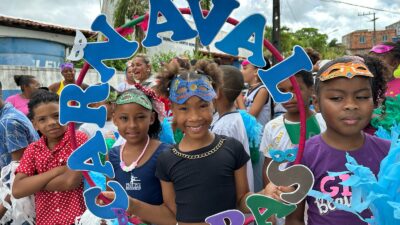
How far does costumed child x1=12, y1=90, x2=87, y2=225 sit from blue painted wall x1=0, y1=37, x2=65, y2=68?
12273mm

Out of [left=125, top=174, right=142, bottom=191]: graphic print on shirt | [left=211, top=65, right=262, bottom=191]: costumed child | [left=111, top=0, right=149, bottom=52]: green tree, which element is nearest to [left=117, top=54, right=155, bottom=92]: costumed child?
[left=211, top=65, right=262, bottom=191]: costumed child

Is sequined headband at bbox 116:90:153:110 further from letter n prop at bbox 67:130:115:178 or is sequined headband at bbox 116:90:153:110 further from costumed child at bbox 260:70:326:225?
costumed child at bbox 260:70:326:225

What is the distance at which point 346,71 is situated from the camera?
1484mm

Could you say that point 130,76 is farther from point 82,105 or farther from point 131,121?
point 82,105

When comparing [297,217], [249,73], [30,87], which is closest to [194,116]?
[297,217]

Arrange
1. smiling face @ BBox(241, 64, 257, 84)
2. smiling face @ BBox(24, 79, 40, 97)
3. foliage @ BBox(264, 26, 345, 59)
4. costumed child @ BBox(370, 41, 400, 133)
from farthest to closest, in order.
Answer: foliage @ BBox(264, 26, 345, 59), smiling face @ BBox(24, 79, 40, 97), smiling face @ BBox(241, 64, 257, 84), costumed child @ BBox(370, 41, 400, 133)

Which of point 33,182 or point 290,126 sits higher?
point 290,126

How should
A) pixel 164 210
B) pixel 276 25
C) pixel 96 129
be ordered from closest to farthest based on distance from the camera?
pixel 164 210 < pixel 96 129 < pixel 276 25

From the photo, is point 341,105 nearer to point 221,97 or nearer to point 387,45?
point 221,97

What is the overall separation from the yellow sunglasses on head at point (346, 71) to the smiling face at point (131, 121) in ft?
3.23

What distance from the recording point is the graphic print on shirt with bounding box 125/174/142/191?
1991mm

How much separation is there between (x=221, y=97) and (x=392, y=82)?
115 centimetres

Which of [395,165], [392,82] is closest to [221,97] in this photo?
[392,82]

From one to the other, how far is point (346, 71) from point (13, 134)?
2144 millimetres
